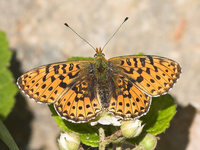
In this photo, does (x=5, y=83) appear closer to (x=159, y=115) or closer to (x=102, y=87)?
(x=102, y=87)

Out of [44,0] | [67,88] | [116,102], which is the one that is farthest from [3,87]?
[116,102]

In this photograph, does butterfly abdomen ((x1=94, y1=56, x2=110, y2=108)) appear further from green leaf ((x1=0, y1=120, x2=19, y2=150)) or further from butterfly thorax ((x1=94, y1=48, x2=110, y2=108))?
green leaf ((x1=0, y1=120, x2=19, y2=150))

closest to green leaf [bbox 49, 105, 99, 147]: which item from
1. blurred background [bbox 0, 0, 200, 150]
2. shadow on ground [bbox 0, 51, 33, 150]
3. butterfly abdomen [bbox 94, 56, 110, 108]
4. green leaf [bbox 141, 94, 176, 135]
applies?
butterfly abdomen [bbox 94, 56, 110, 108]

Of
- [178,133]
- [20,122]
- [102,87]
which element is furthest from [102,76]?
[20,122]

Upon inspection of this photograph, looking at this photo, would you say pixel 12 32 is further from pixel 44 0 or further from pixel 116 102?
pixel 116 102

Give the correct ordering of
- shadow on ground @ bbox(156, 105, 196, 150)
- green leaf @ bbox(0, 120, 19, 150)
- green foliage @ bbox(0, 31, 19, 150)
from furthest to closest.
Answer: green foliage @ bbox(0, 31, 19, 150), shadow on ground @ bbox(156, 105, 196, 150), green leaf @ bbox(0, 120, 19, 150)
